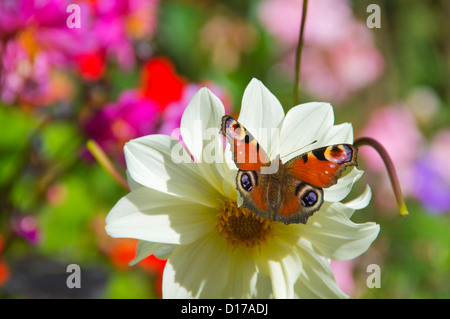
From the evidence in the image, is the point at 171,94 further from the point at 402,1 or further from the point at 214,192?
the point at 402,1

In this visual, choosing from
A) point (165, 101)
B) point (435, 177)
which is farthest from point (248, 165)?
point (435, 177)

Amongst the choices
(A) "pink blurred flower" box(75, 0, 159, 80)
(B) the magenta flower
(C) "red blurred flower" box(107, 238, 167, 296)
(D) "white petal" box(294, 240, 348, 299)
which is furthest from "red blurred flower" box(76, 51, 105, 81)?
(D) "white petal" box(294, 240, 348, 299)

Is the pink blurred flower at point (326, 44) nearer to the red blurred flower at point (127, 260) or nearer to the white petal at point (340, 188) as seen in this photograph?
the red blurred flower at point (127, 260)

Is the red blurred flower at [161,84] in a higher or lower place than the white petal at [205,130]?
higher

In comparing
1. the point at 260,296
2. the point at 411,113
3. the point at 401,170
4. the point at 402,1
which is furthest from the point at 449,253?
the point at 402,1

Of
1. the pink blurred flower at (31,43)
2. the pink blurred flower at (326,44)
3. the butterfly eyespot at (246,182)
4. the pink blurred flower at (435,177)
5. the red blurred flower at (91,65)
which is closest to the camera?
the butterfly eyespot at (246,182)

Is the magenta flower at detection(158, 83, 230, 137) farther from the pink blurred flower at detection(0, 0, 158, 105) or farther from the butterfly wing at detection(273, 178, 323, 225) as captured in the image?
the butterfly wing at detection(273, 178, 323, 225)

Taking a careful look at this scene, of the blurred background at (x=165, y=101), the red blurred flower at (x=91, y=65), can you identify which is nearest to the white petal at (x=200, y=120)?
the blurred background at (x=165, y=101)
